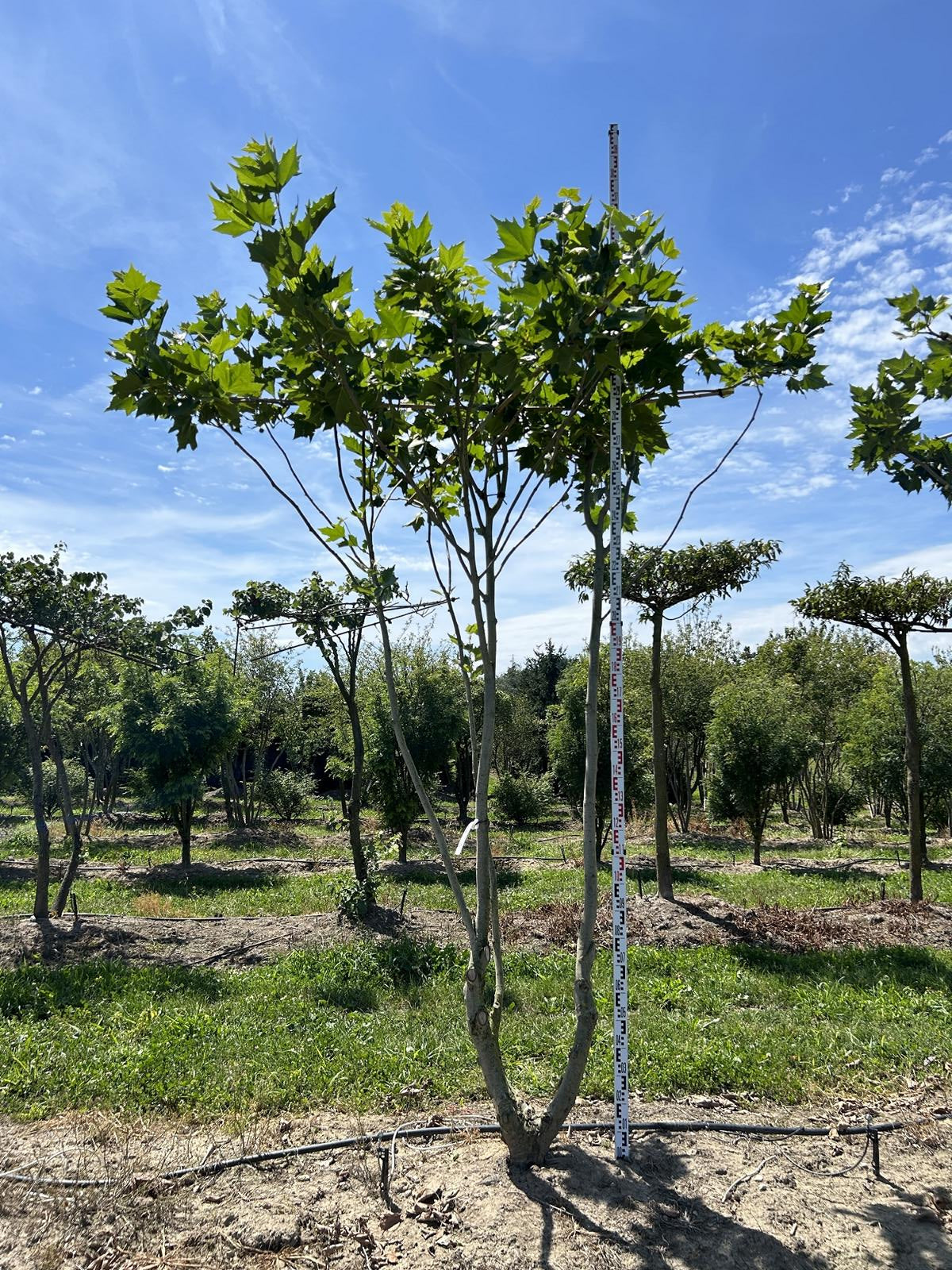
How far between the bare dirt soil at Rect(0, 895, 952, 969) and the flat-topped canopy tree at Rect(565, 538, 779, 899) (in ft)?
3.54

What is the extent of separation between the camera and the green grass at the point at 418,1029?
14.4 feet

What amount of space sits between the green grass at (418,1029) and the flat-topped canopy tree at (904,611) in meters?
2.35

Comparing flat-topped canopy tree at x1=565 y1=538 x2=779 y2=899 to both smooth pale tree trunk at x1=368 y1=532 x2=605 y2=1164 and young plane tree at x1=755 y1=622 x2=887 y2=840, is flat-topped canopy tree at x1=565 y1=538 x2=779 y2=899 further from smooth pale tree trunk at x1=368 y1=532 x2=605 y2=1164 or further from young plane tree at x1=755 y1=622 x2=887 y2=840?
young plane tree at x1=755 y1=622 x2=887 y2=840

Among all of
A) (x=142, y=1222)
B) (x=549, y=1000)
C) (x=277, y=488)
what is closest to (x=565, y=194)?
(x=277, y=488)

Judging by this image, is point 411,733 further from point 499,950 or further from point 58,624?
point 499,950

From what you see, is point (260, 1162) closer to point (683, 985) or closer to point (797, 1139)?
point (797, 1139)

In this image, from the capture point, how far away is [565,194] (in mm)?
2773

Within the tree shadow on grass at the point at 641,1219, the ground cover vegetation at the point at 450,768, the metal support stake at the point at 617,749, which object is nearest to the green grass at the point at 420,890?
the ground cover vegetation at the point at 450,768

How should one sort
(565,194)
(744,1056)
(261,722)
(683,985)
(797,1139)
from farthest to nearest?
(261,722) → (683,985) → (744,1056) → (797,1139) → (565,194)

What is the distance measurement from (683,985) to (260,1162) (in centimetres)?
396

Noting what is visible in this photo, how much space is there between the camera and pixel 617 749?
116 inches

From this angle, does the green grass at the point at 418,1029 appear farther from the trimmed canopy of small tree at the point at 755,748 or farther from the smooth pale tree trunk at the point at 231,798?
the smooth pale tree trunk at the point at 231,798

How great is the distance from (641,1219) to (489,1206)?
21.6 inches

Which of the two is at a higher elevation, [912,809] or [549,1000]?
[912,809]
